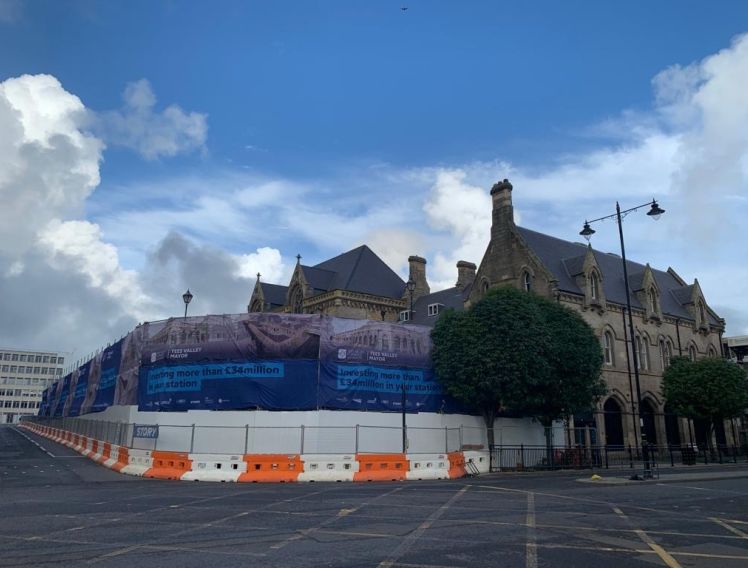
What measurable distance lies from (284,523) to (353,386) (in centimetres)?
1675

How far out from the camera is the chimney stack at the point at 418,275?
57.9 m

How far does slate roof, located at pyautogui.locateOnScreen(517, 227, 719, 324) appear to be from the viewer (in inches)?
1693

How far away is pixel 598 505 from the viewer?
48.9ft

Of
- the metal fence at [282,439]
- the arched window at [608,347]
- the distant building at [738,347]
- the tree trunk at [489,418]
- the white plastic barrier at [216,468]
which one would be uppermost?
the distant building at [738,347]

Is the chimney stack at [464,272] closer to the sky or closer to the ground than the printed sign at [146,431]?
closer to the sky

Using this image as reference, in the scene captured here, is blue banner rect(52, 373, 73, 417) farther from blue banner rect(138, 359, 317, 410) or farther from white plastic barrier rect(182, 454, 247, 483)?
white plastic barrier rect(182, 454, 247, 483)

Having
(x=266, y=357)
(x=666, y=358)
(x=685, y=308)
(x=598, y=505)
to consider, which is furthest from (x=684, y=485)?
(x=685, y=308)

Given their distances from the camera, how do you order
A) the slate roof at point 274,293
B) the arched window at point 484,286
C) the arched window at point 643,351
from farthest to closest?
the slate roof at point 274,293, the arched window at point 643,351, the arched window at point 484,286

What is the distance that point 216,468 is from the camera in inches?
832

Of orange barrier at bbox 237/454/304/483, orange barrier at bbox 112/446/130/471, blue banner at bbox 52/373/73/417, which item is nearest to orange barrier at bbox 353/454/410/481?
orange barrier at bbox 237/454/304/483

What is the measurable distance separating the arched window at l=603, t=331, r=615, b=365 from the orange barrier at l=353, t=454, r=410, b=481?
82.0 ft

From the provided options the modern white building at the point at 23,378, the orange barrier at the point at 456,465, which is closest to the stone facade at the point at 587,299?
the orange barrier at the point at 456,465

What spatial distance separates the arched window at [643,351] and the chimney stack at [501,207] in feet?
46.1

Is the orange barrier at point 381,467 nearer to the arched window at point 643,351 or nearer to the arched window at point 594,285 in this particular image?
the arched window at point 594,285
